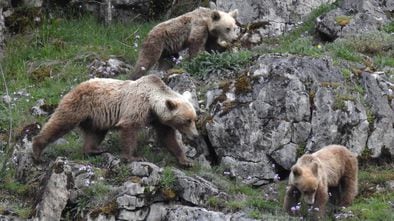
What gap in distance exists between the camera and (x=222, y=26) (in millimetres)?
14617

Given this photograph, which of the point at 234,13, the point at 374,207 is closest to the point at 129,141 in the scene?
the point at 374,207

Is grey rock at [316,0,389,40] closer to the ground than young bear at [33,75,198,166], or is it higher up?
closer to the ground

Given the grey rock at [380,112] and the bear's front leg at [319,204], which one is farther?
the grey rock at [380,112]

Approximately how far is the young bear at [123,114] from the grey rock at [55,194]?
93 cm

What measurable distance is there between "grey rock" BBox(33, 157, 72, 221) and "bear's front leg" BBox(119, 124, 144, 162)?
0.82m

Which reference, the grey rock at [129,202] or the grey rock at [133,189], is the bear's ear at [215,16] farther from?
the grey rock at [129,202]

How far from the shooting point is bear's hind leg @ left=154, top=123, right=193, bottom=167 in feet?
38.3

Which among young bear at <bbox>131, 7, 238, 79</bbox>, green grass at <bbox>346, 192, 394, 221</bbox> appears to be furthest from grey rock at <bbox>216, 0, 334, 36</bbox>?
green grass at <bbox>346, 192, 394, 221</bbox>

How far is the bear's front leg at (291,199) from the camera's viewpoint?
10.7 metres

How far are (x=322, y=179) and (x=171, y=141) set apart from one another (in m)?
2.12

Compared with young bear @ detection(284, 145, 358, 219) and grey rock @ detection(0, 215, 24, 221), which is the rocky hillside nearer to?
grey rock @ detection(0, 215, 24, 221)

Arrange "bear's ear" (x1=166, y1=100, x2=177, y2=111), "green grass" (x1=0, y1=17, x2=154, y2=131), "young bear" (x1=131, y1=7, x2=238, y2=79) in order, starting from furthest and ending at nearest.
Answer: "green grass" (x1=0, y1=17, x2=154, y2=131), "young bear" (x1=131, y1=7, x2=238, y2=79), "bear's ear" (x1=166, y1=100, x2=177, y2=111)

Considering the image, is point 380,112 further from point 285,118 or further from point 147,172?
point 147,172

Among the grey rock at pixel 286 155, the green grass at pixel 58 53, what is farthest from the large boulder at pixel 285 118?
the green grass at pixel 58 53
